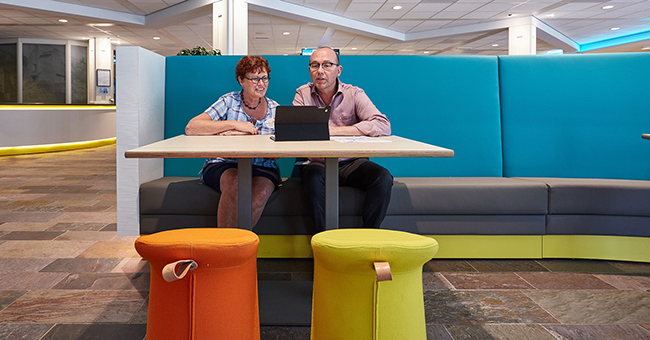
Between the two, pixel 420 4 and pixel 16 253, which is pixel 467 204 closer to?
pixel 16 253

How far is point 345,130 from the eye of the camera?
231 centimetres

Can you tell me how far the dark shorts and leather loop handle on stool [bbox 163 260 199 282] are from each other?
3.77ft

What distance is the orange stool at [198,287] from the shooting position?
1.35 m

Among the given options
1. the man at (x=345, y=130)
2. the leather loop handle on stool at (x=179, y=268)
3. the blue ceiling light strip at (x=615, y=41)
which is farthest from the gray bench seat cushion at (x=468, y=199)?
the blue ceiling light strip at (x=615, y=41)

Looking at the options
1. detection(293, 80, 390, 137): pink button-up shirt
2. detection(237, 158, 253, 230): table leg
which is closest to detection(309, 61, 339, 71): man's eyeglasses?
detection(293, 80, 390, 137): pink button-up shirt

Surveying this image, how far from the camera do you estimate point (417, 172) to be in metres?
3.17

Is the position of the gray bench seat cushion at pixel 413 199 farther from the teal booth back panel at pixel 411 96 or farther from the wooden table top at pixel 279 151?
the wooden table top at pixel 279 151

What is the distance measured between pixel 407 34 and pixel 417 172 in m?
10.5

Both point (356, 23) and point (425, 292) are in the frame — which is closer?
point (425, 292)

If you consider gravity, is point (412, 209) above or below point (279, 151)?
below

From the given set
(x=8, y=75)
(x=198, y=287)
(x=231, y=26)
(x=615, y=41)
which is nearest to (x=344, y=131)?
(x=198, y=287)

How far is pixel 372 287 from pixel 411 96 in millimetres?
2041

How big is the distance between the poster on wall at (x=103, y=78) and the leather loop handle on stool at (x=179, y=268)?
15.5 meters

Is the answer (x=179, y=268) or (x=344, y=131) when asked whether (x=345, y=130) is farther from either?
(x=179, y=268)
